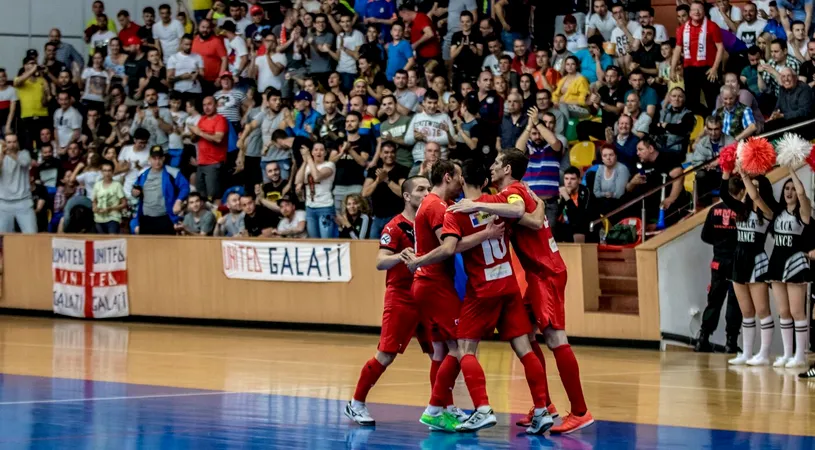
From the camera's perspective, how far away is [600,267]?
64.3 feet

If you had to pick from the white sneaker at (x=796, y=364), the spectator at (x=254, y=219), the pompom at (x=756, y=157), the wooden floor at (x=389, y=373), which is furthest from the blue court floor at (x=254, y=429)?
the spectator at (x=254, y=219)

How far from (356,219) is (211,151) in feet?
14.5

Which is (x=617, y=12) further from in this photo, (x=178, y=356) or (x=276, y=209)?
(x=178, y=356)

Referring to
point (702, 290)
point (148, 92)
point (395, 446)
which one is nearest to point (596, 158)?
point (702, 290)

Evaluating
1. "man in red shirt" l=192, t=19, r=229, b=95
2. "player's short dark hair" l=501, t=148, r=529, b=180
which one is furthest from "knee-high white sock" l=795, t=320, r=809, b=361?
"man in red shirt" l=192, t=19, r=229, b=95

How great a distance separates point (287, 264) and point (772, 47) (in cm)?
813

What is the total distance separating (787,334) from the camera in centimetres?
1630

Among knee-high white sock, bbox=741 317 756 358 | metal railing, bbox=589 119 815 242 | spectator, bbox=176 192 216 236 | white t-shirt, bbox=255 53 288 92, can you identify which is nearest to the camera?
knee-high white sock, bbox=741 317 756 358

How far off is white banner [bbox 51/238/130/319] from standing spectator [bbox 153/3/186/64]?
5.77m

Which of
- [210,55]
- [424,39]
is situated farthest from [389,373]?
[210,55]

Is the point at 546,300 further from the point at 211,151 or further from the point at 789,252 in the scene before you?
the point at 211,151

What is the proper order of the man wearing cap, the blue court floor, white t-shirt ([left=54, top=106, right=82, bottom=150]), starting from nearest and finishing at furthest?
1. the blue court floor
2. the man wearing cap
3. white t-shirt ([left=54, top=106, right=82, bottom=150])

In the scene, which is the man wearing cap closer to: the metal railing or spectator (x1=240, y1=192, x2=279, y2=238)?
Result: spectator (x1=240, y1=192, x2=279, y2=238)

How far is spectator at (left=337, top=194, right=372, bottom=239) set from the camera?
2120 centimetres
